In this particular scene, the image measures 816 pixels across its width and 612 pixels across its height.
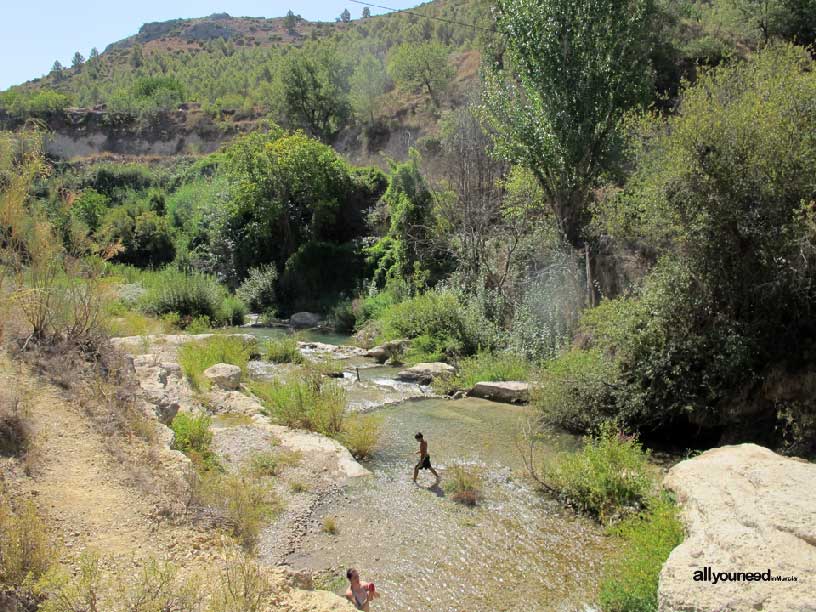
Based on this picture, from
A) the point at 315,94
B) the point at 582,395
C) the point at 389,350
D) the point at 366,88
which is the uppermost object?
the point at 366,88

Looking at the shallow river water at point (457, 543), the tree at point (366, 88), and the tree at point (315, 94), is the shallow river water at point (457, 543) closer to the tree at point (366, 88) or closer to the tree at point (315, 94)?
the tree at point (366, 88)

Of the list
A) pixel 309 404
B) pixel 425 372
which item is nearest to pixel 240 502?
pixel 309 404

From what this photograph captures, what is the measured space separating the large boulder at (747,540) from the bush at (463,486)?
8.57 feet

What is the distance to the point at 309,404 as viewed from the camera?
10.2 meters

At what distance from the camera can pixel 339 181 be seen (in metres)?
28.3

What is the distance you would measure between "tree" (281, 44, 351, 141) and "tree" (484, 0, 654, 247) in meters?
28.1

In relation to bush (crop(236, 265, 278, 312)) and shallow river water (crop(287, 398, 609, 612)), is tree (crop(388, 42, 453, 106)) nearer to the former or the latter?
bush (crop(236, 265, 278, 312))

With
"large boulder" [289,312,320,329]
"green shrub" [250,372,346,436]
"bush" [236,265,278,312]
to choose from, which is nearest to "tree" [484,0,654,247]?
"green shrub" [250,372,346,436]

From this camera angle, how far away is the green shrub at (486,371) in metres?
13.4

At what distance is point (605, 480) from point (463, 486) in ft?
6.18

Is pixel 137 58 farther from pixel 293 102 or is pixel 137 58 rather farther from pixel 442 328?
pixel 442 328

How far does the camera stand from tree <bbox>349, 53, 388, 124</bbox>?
42188 millimetres

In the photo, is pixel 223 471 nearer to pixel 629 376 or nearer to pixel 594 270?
pixel 629 376

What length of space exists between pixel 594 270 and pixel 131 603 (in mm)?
13152
